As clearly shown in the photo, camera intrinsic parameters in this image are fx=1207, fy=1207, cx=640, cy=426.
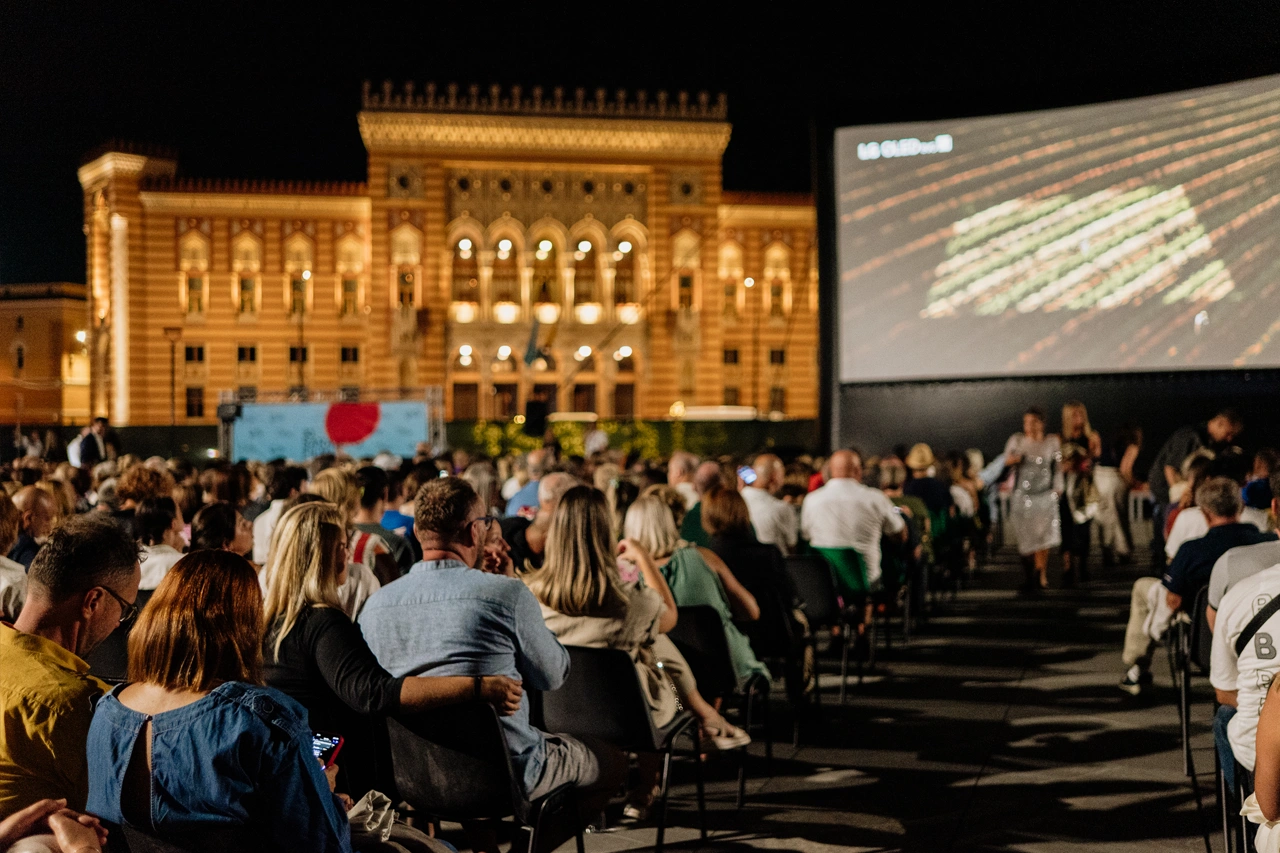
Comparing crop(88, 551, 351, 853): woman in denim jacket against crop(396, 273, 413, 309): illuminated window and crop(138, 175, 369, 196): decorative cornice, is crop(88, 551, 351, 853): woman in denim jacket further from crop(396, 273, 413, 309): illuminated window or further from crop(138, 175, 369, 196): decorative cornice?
crop(138, 175, 369, 196): decorative cornice

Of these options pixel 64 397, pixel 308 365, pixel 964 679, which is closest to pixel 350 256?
pixel 308 365

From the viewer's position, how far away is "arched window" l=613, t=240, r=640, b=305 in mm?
42594

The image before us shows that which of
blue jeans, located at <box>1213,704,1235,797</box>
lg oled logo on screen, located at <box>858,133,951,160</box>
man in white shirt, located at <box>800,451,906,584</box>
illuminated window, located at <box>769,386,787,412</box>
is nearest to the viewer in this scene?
blue jeans, located at <box>1213,704,1235,797</box>

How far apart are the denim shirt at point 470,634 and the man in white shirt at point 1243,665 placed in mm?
2117

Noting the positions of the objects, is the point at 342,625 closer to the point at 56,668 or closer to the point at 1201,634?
the point at 56,668

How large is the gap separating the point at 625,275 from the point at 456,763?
131 feet

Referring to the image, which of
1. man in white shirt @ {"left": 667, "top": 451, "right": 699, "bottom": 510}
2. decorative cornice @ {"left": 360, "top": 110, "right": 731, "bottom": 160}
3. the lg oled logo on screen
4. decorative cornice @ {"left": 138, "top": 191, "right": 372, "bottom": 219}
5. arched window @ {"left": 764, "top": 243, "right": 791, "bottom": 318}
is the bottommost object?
man in white shirt @ {"left": 667, "top": 451, "right": 699, "bottom": 510}

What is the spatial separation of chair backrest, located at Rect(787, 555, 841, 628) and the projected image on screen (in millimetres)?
8652

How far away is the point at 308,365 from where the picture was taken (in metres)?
44.0

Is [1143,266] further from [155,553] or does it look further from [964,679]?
[155,553]

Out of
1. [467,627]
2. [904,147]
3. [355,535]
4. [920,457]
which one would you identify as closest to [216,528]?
[355,535]

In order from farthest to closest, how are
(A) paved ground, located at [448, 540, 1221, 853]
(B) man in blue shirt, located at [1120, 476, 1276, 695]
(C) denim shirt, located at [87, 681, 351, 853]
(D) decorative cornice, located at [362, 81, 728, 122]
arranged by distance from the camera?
(D) decorative cornice, located at [362, 81, 728, 122] → (B) man in blue shirt, located at [1120, 476, 1276, 695] → (A) paved ground, located at [448, 540, 1221, 853] → (C) denim shirt, located at [87, 681, 351, 853]

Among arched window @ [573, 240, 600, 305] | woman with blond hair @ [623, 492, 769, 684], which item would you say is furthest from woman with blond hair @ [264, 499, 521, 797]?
arched window @ [573, 240, 600, 305]

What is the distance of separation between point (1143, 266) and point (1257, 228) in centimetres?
131
